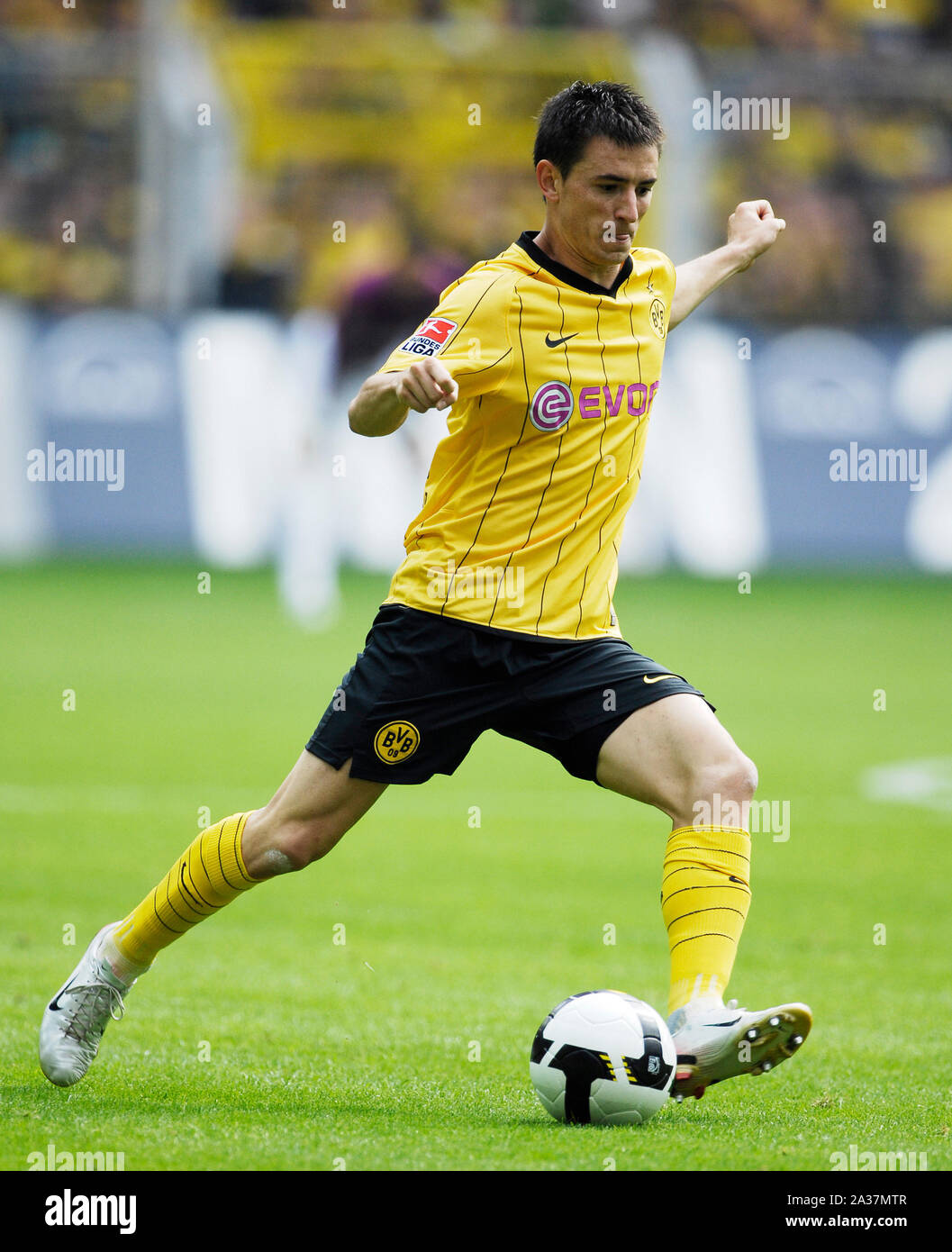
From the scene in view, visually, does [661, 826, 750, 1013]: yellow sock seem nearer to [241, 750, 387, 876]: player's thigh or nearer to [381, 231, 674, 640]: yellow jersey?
[381, 231, 674, 640]: yellow jersey

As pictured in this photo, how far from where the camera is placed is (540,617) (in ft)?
15.0

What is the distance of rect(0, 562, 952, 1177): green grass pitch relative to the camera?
417 cm

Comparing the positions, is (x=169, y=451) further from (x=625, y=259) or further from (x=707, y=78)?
(x=625, y=259)

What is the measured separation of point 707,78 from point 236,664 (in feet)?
33.1

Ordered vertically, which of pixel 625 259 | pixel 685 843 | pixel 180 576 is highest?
pixel 180 576

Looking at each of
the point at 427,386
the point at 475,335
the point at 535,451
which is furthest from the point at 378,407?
the point at 535,451

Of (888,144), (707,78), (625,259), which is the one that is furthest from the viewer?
(888,144)

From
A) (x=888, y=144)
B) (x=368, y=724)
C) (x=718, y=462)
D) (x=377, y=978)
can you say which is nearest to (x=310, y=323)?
(x=718, y=462)

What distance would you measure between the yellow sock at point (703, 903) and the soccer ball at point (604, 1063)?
0.57ft

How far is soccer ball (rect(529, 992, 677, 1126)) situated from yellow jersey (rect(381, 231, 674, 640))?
996 millimetres

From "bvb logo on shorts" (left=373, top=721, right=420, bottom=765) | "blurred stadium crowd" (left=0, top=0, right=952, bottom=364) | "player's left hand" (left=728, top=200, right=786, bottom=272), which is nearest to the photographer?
"bvb logo on shorts" (left=373, top=721, right=420, bottom=765)

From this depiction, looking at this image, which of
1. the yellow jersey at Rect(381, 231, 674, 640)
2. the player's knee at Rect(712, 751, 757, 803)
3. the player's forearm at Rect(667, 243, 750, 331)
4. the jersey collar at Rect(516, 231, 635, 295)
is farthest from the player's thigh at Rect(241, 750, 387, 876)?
the player's forearm at Rect(667, 243, 750, 331)

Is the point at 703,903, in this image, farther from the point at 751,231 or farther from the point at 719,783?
the point at 751,231
